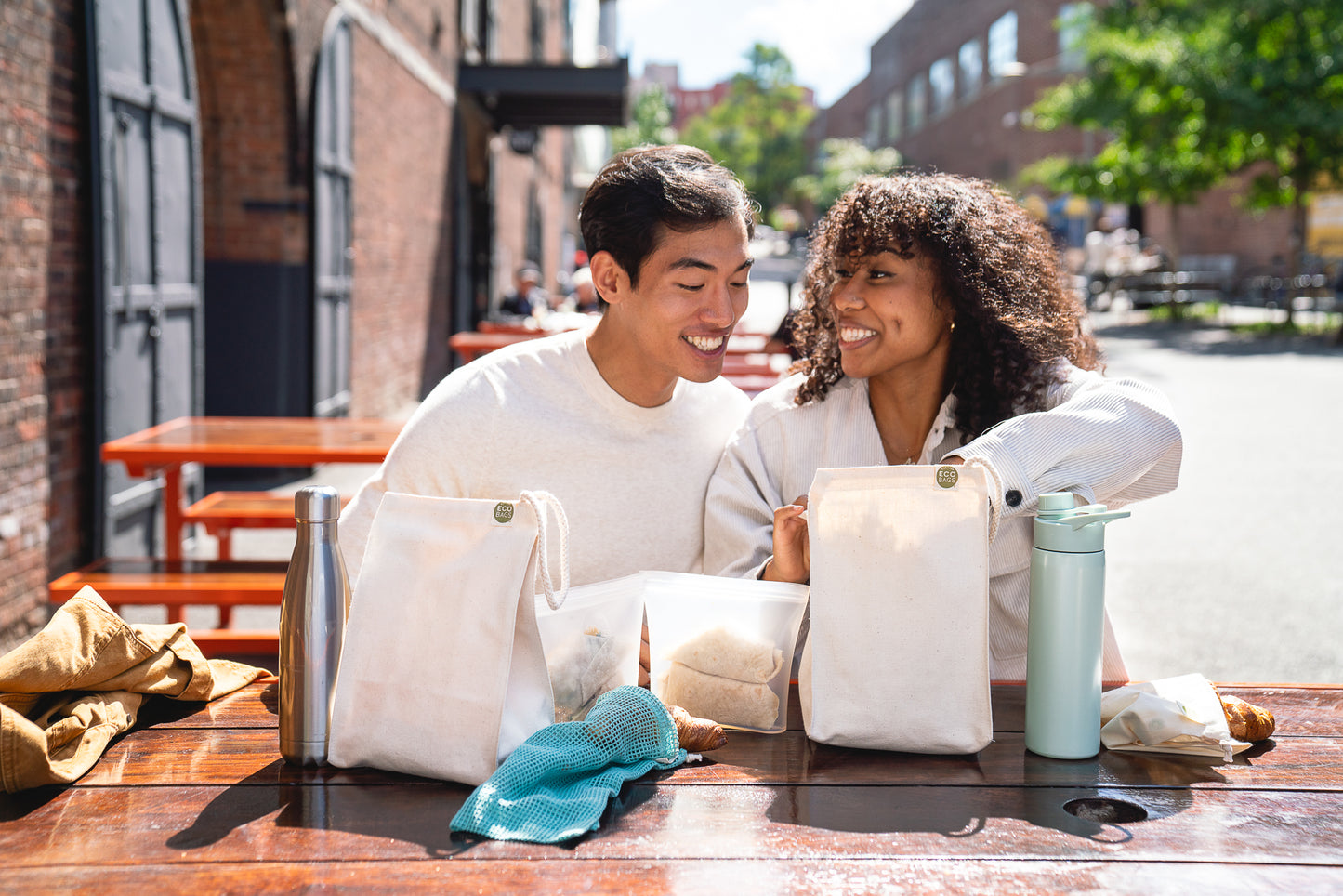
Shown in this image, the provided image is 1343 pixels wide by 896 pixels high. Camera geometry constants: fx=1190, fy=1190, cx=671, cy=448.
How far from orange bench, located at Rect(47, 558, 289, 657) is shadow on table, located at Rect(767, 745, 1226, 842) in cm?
232

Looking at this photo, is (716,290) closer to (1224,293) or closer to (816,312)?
(816,312)

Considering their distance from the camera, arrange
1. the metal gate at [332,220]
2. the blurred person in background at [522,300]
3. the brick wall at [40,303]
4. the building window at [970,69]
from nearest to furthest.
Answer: the brick wall at [40,303]
the metal gate at [332,220]
the blurred person in background at [522,300]
the building window at [970,69]

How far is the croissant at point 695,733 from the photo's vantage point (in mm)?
1658

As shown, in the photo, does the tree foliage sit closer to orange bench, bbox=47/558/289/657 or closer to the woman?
orange bench, bbox=47/558/289/657

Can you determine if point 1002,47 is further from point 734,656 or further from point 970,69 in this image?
point 734,656

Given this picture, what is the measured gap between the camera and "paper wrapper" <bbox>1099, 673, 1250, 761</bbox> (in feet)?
5.45

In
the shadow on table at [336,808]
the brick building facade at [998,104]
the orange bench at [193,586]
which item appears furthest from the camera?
the brick building facade at [998,104]

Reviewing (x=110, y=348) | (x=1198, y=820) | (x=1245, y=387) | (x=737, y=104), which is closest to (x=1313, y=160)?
(x=1245, y=387)

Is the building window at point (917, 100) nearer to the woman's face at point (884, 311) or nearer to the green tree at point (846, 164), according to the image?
the green tree at point (846, 164)

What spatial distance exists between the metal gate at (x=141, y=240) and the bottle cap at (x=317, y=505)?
3.95 metres

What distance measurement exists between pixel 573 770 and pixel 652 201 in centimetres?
123

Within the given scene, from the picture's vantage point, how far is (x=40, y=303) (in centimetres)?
456

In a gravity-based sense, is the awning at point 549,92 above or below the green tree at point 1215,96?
below

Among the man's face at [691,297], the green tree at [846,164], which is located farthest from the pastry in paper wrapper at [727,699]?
the green tree at [846,164]
